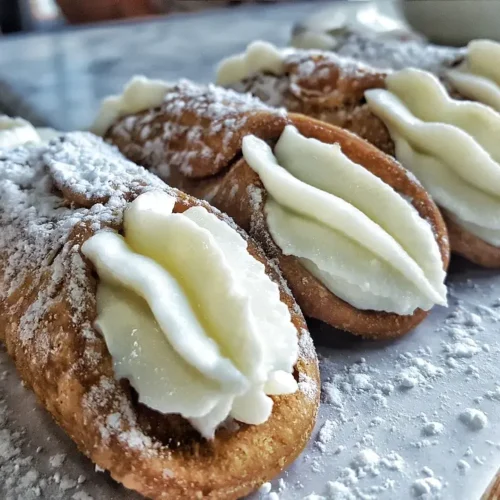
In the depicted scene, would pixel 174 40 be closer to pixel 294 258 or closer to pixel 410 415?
pixel 294 258

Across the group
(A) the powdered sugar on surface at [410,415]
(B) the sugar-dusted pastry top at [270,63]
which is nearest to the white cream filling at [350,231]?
(A) the powdered sugar on surface at [410,415]

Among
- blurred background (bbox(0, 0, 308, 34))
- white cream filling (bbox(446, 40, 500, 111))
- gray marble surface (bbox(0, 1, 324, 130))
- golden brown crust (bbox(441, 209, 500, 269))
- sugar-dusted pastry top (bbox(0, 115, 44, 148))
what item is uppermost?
white cream filling (bbox(446, 40, 500, 111))

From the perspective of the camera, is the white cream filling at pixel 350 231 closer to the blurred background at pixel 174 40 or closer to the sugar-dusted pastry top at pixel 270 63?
the sugar-dusted pastry top at pixel 270 63

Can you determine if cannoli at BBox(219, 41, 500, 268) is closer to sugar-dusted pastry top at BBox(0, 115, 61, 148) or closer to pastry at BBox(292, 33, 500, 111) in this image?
pastry at BBox(292, 33, 500, 111)

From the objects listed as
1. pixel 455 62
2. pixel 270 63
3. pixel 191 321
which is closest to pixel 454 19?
pixel 455 62

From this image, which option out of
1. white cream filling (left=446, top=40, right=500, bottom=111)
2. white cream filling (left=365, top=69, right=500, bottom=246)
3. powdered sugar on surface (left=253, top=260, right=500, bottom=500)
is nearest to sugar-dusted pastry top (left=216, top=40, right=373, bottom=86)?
white cream filling (left=365, top=69, right=500, bottom=246)

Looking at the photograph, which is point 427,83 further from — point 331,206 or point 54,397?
point 54,397
